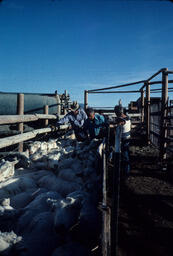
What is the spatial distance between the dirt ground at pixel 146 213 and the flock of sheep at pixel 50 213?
2.53 feet

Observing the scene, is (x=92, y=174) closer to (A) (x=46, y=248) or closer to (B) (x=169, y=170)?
(A) (x=46, y=248)

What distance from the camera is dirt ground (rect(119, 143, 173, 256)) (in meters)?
2.35

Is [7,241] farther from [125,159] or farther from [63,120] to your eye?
[63,120]

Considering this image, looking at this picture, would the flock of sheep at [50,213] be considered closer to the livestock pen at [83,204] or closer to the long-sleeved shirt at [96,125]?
the livestock pen at [83,204]

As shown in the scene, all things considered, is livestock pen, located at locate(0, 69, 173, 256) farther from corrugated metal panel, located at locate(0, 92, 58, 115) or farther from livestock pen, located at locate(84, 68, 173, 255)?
corrugated metal panel, located at locate(0, 92, 58, 115)

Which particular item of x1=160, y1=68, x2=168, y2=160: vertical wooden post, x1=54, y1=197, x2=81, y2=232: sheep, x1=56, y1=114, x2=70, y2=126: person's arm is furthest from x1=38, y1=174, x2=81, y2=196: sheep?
x1=160, y1=68, x2=168, y2=160: vertical wooden post

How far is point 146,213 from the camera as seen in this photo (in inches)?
122

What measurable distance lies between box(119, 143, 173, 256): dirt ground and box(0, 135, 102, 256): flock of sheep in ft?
2.53

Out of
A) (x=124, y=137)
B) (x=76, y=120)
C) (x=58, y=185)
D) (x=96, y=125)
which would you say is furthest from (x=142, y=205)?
(x=76, y=120)

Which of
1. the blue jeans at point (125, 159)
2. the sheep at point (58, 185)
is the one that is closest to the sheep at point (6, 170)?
the sheep at point (58, 185)

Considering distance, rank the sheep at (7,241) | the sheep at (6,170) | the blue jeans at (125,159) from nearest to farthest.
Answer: the sheep at (7,241), the sheep at (6,170), the blue jeans at (125,159)

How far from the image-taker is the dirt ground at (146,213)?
2.35 m

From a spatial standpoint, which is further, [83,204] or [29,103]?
[29,103]

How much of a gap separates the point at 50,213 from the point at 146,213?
181 cm
